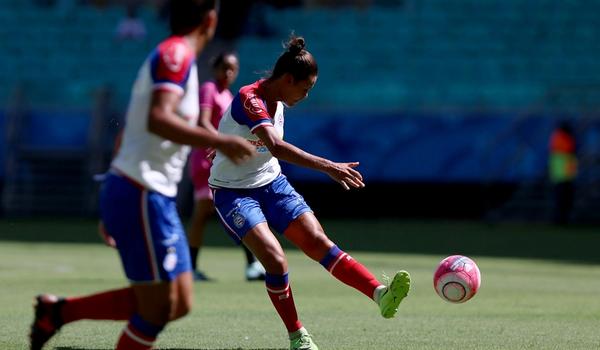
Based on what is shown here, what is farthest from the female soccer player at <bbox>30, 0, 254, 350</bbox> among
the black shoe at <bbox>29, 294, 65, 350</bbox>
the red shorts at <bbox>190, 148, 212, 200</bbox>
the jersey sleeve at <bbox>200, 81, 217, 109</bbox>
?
the red shorts at <bbox>190, 148, 212, 200</bbox>

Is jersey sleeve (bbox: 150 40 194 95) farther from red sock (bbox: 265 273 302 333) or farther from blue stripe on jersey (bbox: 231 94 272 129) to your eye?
red sock (bbox: 265 273 302 333)

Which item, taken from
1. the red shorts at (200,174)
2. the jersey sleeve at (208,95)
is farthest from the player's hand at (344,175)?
the red shorts at (200,174)

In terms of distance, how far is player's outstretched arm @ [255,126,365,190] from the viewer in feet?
27.7

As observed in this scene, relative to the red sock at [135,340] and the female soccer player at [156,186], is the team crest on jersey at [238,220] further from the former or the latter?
the red sock at [135,340]

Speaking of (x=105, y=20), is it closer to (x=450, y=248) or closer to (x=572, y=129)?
(x=572, y=129)

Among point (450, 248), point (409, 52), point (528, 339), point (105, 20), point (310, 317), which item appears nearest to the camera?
point (528, 339)

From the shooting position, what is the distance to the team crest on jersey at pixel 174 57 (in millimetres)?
6457

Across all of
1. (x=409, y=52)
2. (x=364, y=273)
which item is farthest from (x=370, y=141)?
(x=364, y=273)

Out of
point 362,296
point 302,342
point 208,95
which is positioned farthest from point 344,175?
point 208,95

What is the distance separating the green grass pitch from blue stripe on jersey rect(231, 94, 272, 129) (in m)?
1.59

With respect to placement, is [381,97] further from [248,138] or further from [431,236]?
[248,138]

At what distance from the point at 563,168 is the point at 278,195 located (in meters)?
17.5

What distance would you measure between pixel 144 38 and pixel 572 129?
1001 cm

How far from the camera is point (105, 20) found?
30.6m
